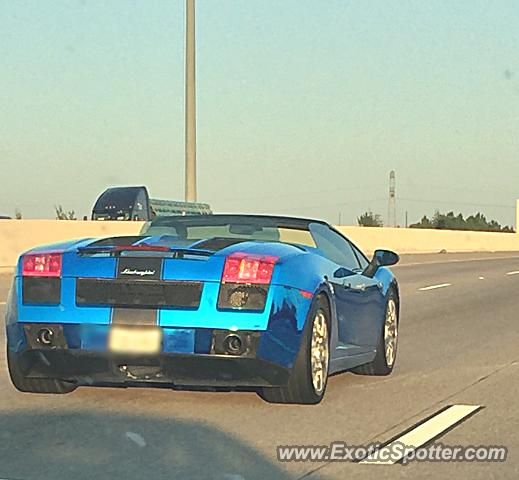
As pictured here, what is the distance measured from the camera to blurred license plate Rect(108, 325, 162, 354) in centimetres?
758

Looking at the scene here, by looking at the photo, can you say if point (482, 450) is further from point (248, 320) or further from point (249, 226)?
point (249, 226)

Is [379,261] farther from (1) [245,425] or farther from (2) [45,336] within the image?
(2) [45,336]

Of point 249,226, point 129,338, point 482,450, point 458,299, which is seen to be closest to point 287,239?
point 249,226

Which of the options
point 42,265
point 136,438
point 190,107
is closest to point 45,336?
point 42,265

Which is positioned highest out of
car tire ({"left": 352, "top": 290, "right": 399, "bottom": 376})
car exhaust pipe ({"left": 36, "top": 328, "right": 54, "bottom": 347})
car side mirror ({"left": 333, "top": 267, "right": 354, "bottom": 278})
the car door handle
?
car side mirror ({"left": 333, "top": 267, "right": 354, "bottom": 278})

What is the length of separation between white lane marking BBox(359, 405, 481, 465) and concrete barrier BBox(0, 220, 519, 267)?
21.2 metres

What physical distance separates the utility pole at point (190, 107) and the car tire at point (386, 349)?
1828cm

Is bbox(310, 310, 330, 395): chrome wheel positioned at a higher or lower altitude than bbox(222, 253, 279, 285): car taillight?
lower

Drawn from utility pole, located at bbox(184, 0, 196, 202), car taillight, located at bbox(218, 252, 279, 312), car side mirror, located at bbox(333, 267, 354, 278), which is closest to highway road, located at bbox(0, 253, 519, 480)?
car taillight, located at bbox(218, 252, 279, 312)

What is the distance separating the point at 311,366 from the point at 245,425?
0.77m

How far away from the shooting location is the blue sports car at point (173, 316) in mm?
7578

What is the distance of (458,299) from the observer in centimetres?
2058

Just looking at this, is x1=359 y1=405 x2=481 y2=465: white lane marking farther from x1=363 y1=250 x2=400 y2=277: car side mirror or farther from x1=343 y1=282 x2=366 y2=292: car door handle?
x1=363 y1=250 x2=400 y2=277: car side mirror

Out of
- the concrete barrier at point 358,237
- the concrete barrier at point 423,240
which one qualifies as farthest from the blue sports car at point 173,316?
the concrete barrier at point 423,240
